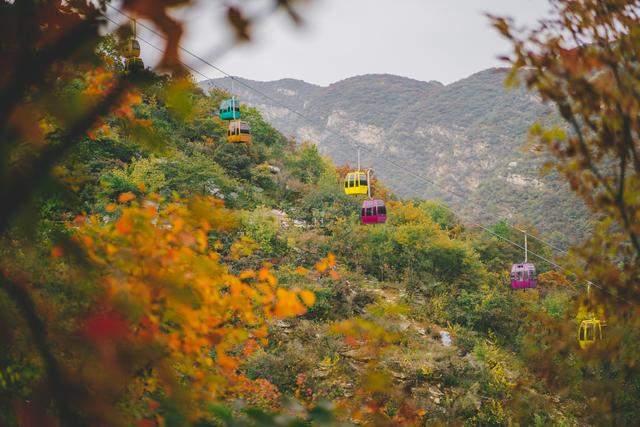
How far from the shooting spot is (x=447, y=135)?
48.8 meters

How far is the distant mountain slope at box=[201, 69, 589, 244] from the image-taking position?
105ft

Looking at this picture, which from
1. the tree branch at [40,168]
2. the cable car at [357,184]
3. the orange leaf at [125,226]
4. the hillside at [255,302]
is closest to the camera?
the tree branch at [40,168]

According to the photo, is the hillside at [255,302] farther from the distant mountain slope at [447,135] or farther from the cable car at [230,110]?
the distant mountain slope at [447,135]

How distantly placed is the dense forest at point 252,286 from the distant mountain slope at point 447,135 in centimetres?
1459

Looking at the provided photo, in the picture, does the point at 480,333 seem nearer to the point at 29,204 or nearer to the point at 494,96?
the point at 29,204

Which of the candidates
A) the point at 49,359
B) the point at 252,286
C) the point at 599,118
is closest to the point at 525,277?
the point at 252,286

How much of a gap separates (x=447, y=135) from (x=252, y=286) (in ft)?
143

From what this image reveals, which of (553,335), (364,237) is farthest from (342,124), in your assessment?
(553,335)

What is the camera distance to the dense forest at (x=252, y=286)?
842 millimetres

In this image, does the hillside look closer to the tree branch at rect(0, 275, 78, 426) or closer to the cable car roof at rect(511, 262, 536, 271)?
the tree branch at rect(0, 275, 78, 426)

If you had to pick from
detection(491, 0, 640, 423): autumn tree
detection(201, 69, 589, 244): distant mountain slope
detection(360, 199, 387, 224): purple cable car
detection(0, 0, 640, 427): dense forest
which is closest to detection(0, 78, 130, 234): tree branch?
detection(0, 0, 640, 427): dense forest

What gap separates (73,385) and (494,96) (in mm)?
55415

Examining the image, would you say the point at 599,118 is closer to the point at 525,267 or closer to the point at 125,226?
the point at 125,226

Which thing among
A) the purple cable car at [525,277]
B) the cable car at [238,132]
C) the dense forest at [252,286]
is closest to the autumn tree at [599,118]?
the dense forest at [252,286]
